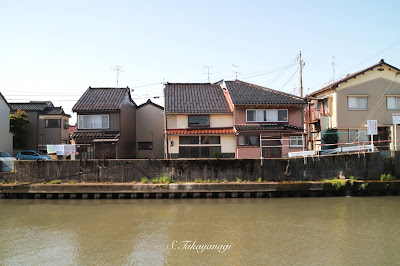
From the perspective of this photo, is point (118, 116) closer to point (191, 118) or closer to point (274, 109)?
point (191, 118)

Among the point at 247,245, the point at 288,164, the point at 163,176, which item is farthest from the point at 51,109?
the point at 247,245

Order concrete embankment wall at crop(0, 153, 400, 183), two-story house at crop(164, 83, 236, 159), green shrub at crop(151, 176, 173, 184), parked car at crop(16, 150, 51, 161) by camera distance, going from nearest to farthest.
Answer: green shrub at crop(151, 176, 173, 184) < concrete embankment wall at crop(0, 153, 400, 183) < two-story house at crop(164, 83, 236, 159) < parked car at crop(16, 150, 51, 161)

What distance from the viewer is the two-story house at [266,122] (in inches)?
955

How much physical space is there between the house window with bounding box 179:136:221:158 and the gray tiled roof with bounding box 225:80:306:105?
3524 millimetres

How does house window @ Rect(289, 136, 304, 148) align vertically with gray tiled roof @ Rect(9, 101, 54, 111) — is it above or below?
below

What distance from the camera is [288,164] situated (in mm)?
20016

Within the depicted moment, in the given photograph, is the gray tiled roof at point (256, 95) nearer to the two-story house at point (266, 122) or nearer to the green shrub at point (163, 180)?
the two-story house at point (266, 122)

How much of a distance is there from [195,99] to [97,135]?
8631 millimetres

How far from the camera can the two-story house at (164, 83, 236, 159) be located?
81.1 ft

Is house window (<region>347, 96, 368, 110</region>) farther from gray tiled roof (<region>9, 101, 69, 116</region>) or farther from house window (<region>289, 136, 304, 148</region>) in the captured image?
gray tiled roof (<region>9, 101, 69, 116</region>)

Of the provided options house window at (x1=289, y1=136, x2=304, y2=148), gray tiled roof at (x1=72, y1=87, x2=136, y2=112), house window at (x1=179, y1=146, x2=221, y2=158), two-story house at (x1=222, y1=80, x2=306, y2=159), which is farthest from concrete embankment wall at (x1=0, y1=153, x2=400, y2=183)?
gray tiled roof at (x1=72, y1=87, x2=136, y2=112)

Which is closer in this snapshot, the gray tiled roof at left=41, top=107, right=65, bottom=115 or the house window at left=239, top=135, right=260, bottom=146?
the house window at left=239, top=135, right=260, bottom=146

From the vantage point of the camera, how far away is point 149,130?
1236 inches

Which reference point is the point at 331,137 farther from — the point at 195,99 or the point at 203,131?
the point at 195,99
